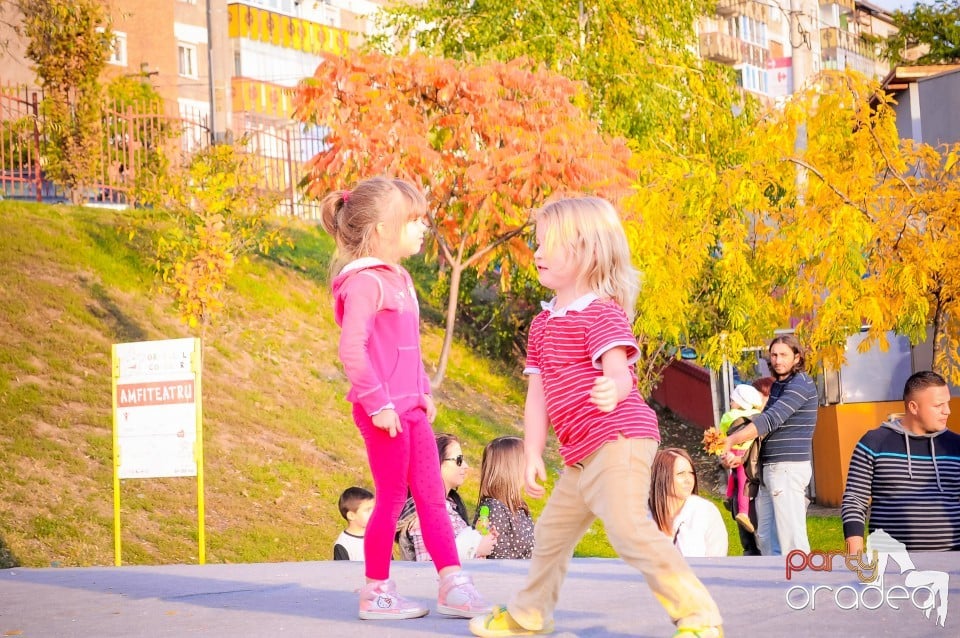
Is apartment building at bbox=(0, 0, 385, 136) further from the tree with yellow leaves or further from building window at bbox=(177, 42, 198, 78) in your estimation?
the tree with yellow leaves

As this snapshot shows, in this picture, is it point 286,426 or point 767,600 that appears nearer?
point 767,600

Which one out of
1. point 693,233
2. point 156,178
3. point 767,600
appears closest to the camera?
point 767,600

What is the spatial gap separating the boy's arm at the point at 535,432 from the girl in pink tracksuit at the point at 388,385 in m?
0.74

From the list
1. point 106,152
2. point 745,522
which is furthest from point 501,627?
point 106,152

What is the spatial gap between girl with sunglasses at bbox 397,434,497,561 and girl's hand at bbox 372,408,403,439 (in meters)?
2.64

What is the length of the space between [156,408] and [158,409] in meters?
0.02

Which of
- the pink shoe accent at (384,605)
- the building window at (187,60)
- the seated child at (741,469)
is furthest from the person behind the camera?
the building window at (187,60)

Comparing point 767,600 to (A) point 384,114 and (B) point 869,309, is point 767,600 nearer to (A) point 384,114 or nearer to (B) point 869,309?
(B) point 869,309

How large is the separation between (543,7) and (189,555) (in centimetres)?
1388

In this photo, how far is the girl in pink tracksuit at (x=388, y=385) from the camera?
4.88m

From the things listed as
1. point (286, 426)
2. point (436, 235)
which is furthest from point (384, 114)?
point (286, 426)

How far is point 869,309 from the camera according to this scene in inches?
484

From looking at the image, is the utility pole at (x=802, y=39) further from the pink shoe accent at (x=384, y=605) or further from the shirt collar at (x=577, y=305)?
the shirt collar at (x=577, y=305)

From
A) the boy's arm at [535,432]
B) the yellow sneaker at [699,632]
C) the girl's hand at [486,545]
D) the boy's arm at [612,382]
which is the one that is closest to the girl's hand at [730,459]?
the girl's hand at [486,545]
